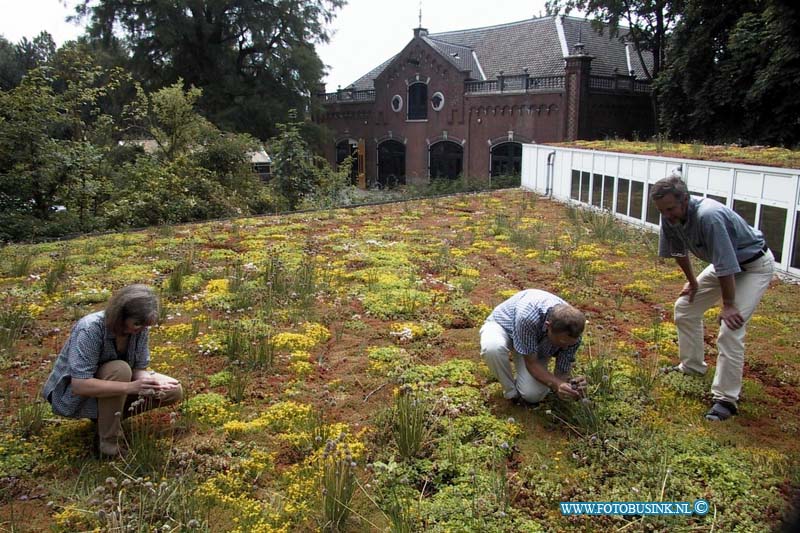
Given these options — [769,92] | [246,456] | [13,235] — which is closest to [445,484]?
[246,456]

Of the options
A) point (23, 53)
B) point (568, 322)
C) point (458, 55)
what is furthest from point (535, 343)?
point (23, 53)

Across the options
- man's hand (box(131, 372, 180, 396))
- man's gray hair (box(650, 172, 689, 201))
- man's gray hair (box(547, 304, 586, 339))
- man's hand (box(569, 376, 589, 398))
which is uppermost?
man's gray hair (box(650, 172, 689, 201))

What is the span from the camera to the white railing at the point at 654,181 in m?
8.78

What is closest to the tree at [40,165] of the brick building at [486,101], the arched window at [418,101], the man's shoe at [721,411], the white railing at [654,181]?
the white railing at [654,181]

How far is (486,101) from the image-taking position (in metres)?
34.4

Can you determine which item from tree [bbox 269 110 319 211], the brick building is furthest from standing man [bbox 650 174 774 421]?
the brick building

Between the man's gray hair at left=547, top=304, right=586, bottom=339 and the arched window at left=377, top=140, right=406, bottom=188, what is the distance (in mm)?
35938

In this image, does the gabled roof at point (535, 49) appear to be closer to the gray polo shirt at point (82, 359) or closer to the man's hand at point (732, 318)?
the man's hand at point (732, 318)

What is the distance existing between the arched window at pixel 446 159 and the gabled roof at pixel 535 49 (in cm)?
415

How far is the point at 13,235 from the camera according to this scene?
1295 centimetres

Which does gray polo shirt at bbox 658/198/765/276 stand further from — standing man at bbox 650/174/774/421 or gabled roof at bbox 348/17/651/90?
gabled roof at bbox 348/17/651/90

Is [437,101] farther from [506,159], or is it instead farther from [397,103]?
[506,159]

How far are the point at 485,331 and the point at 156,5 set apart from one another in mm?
31696

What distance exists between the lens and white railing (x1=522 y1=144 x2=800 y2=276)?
878cm
